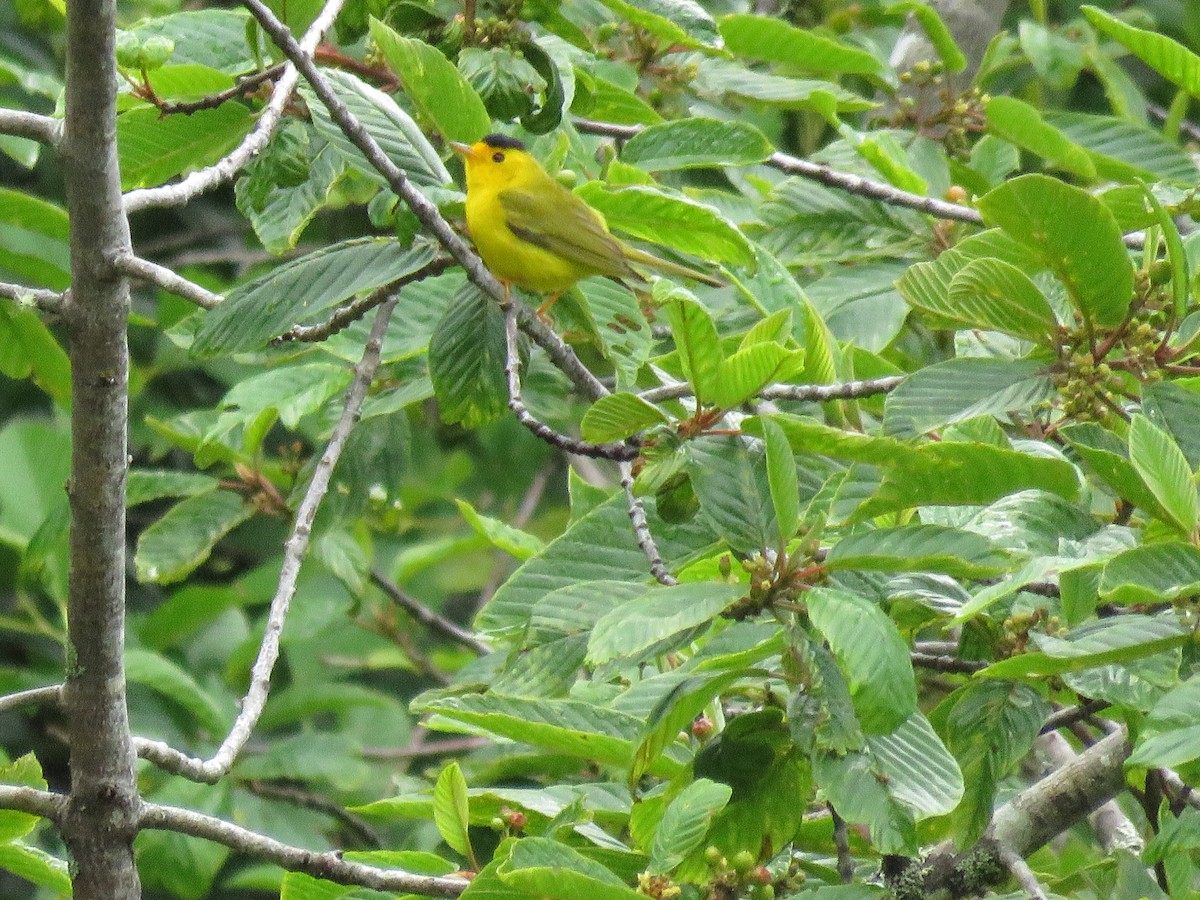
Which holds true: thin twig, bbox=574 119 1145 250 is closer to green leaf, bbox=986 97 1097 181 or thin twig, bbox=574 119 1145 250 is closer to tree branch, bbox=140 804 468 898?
green leaf, bbox=986 97 1097 181

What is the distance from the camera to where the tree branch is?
194cm

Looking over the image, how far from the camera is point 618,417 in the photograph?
1.98 m

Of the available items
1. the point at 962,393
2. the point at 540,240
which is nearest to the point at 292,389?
the point at 540,240

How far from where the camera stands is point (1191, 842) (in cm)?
198

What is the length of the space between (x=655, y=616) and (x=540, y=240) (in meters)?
1.81

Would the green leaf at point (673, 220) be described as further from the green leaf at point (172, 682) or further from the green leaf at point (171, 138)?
the green leaf at point (172, 682)

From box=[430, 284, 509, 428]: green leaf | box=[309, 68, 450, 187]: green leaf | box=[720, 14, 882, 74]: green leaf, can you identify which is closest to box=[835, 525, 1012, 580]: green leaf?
box=[430, 284, 509, 428]: green leaf

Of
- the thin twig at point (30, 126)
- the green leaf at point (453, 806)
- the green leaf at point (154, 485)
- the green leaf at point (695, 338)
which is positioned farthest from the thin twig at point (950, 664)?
the green leaf at point (154, 485)

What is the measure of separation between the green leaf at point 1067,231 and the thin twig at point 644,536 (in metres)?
0.66

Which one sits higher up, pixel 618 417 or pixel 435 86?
pixel 435 86

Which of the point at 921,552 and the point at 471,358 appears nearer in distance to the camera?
the point at 921,552

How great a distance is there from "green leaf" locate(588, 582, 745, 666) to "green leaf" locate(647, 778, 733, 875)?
20 centimetres

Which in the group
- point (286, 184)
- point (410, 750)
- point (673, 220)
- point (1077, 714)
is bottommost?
point (410, 750)

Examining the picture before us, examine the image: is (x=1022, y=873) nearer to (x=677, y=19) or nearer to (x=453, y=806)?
(x=453, y=806)
